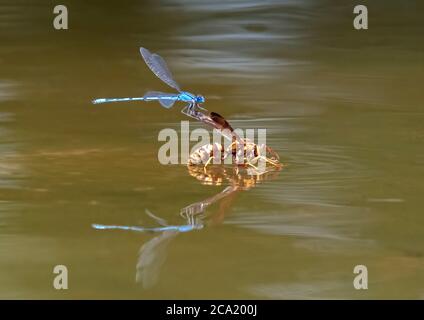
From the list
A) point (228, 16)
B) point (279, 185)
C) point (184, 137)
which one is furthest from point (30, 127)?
point (228, 16)

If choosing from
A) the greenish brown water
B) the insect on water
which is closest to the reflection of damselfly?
the insect on water

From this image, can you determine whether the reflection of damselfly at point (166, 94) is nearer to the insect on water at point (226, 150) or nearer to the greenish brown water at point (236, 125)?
the insect on water at point (226, 150)

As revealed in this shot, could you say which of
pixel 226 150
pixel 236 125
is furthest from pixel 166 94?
pixel 236 125

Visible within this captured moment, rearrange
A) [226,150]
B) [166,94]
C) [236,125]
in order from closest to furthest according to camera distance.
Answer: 1. [226,150]
2. [166,94]
3. [236,125]

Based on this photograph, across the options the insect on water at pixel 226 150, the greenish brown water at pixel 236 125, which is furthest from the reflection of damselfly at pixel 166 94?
the greenish brown water at pixel 236 125

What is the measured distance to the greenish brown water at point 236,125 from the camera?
2.25 meters

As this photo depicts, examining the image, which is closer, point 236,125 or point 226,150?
point 226,150

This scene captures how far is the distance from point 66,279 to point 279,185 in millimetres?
951

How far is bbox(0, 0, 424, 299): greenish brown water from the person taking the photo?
225 centimetres

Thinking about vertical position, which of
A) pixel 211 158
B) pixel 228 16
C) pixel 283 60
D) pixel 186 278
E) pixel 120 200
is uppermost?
pixel 228 16

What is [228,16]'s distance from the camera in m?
5.80

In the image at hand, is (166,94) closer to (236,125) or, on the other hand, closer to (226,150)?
(226,150)

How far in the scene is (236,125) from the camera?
12.0ft

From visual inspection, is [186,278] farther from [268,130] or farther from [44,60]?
[44,60]
